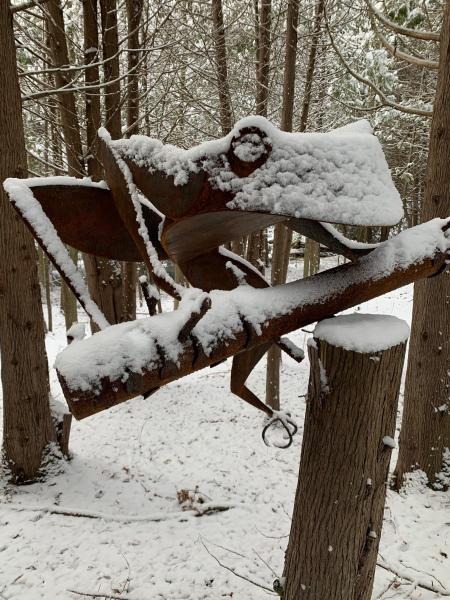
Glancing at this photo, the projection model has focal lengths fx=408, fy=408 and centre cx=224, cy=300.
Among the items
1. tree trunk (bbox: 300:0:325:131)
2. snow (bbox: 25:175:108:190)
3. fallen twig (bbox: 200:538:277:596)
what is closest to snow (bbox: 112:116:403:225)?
snow (bbox: 25:175:108:190)

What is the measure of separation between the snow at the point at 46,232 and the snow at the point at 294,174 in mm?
285

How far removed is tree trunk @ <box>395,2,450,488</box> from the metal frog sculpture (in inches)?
107

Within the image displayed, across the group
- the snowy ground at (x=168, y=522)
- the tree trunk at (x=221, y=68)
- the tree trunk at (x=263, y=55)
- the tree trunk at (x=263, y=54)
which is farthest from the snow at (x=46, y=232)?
the tree trunk at (x=221, y=68)

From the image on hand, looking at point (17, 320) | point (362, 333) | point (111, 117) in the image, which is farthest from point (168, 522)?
point (111, 117)

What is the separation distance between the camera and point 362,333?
121 centimetres

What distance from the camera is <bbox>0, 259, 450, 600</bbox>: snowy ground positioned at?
2.87m

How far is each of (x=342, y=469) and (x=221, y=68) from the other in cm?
682

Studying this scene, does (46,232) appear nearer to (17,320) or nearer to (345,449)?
(345,449)

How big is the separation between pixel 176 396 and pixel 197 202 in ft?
20.0

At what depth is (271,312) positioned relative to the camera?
3.61 feet

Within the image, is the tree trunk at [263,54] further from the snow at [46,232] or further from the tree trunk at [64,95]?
the snow at [46,232]

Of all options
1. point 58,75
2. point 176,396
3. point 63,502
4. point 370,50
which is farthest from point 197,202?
point 370,50

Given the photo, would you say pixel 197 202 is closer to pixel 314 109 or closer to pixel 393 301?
pixel 314 109

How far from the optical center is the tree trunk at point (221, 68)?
20.8 ft
